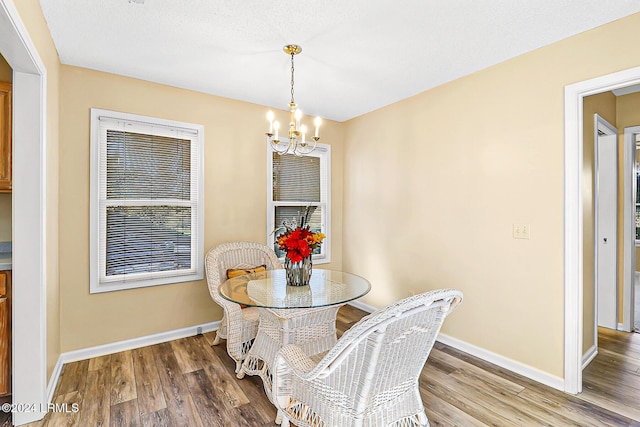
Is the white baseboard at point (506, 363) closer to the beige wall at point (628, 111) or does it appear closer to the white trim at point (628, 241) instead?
the white trim at point (628, 241)

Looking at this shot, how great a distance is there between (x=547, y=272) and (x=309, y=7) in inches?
100

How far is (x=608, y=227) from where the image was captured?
3463 mm

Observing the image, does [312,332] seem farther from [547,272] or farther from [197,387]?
[547,272]

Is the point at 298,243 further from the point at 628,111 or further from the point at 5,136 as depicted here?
the point at 628,111

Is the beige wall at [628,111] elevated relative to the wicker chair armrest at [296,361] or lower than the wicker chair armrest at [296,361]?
elevated

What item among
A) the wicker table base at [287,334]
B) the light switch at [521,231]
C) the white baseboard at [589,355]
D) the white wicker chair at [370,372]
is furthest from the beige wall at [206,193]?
the white baseboard at [589,355]

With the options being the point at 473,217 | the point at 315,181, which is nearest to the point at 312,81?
the point at 315,181

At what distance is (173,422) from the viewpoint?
2.01 m


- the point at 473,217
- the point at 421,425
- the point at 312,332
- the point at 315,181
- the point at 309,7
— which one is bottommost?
the point at 421,425

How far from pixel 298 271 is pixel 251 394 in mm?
937

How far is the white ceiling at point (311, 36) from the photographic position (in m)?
1.99

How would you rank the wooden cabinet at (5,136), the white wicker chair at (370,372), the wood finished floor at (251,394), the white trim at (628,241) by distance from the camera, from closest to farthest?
the white wicker chair at (370,372) < the wood finished floor at (251,394) < the wooden cabinet at (5,136) < the white trim at (628,241)

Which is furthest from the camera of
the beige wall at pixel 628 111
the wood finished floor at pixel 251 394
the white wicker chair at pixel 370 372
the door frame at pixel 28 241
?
the beige wall at pixel 628 111

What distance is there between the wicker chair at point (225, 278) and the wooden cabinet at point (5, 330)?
130cm
